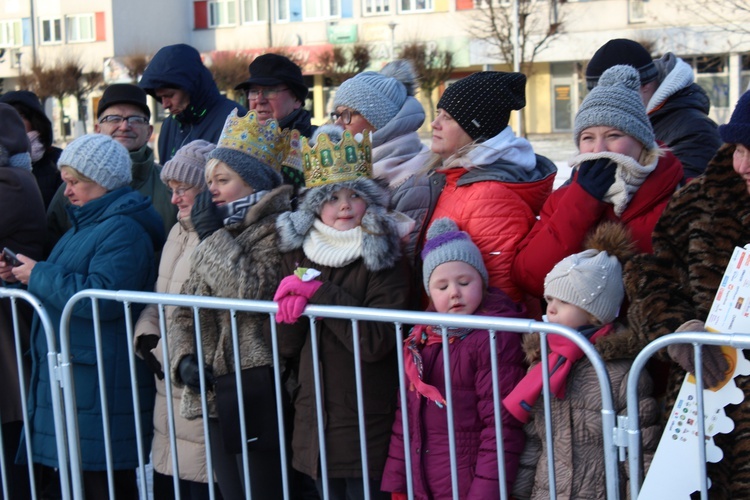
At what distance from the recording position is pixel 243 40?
1805 inches

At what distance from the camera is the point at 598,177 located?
323cm

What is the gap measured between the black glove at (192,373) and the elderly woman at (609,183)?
1.33 meters

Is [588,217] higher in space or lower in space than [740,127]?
lower

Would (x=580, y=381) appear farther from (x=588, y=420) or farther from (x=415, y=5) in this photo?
(x=415, y=5)

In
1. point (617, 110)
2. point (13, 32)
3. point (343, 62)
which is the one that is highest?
point (13, 32)

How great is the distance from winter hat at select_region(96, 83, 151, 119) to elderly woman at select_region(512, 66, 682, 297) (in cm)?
309

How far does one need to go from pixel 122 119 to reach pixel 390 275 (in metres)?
2.73

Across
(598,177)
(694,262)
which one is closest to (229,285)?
(598,177)

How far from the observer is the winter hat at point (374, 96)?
4367 millimetres

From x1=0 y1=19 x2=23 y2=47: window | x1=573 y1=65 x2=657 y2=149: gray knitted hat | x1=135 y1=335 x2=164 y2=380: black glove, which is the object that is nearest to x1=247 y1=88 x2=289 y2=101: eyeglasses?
x1=135 y1=335 x2=164 y2=380: black glove

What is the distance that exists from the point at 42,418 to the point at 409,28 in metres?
39.8

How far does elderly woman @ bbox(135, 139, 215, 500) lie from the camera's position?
12.6 ft

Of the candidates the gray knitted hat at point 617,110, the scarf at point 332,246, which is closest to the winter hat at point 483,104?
the gray knitted hat at point 617,110

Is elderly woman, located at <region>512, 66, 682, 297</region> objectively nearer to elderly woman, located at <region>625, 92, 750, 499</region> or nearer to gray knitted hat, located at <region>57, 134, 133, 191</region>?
elderly woman, located at <region>625, 92, 750, 499</region>
